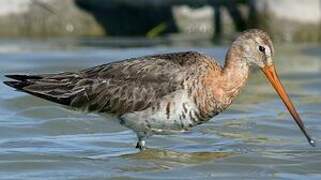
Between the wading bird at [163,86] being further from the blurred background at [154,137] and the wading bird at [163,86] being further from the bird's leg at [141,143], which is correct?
the blurred background at [154,137]

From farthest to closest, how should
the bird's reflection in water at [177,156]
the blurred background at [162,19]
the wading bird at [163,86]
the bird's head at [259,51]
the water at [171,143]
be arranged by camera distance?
the blurred background at [162,19], the bird's head at [259,51], the bird's reflection in water at [177,156], the wading bird at [163,86], the water at [171,143]

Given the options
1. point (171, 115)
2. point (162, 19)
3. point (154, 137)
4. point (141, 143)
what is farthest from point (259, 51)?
point (162, 19)

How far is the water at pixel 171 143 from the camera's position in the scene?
28.2 ft

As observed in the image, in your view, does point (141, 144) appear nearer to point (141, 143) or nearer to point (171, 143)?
point (141, 143)

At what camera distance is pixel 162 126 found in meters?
8.89

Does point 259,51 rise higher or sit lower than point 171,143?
higher

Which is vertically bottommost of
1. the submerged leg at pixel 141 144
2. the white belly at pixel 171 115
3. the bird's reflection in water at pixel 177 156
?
the bird's reflection in water at pixel 177 156

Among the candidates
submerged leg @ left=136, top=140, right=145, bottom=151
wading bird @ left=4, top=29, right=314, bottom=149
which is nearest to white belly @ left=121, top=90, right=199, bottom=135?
wading bird @ left=4, top=29, right=314, bottom=149

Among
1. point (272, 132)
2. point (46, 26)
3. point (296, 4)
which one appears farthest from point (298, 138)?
point (46, 26)

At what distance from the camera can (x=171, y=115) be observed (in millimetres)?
Answer: 8805

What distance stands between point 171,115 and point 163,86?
1.09ft

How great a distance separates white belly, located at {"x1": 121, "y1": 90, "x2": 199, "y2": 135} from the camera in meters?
8.80

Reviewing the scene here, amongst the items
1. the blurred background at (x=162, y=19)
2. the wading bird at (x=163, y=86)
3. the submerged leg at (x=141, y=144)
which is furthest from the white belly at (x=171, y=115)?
the blurred background at (x=162, y=19)

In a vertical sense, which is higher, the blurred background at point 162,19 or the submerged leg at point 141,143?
the blurred background at point 162,19
